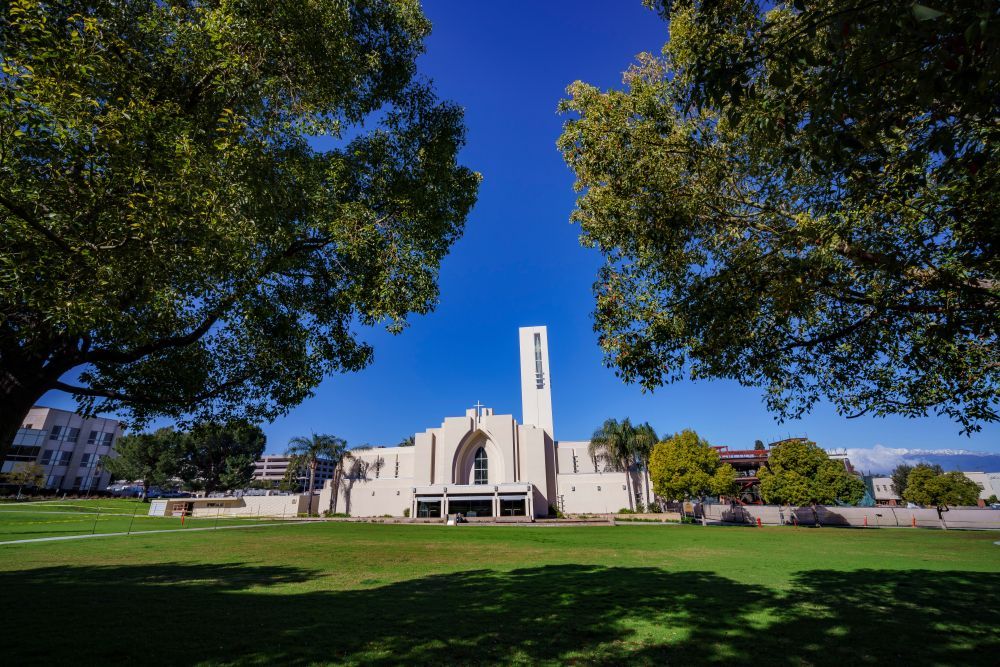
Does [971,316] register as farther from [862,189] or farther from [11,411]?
[11,411]

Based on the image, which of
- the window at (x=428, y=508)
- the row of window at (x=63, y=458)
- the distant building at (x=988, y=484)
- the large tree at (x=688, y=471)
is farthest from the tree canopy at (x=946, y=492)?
the row of window at (x=63, y=458)

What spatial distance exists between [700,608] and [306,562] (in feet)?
38.4

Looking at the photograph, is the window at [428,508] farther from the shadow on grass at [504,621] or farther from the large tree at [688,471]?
the shadow on grass at [504,621]

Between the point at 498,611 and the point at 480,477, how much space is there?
5218cm

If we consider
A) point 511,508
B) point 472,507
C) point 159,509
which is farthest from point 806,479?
point 159,509

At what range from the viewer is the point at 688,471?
44406mm

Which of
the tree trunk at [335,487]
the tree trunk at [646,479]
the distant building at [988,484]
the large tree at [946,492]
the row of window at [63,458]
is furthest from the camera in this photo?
the distant building at [988,484]

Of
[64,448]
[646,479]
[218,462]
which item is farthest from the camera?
[64,448]

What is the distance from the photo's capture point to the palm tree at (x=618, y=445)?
55.5m

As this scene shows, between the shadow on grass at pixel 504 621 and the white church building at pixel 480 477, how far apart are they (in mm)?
44260

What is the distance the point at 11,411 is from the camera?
6207 millimetres

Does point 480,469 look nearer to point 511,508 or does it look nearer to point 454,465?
point 454,465

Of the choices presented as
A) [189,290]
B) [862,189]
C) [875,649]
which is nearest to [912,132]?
[862,189]

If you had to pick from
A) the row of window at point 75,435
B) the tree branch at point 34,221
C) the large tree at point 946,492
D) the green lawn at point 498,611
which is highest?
the row of window at point 75,435
